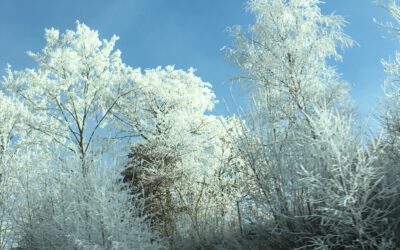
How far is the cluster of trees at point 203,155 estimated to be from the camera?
279 inches

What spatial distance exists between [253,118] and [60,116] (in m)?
15.7

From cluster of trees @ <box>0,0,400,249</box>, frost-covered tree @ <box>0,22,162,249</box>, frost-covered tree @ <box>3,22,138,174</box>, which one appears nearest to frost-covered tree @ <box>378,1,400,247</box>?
cluster of trees @ <box>0,0,400,249</box>

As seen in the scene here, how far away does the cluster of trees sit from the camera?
7.09m

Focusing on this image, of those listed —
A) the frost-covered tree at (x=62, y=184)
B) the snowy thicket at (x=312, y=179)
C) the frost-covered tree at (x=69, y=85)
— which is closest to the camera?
the snowy thicket at (x=312, y=179)

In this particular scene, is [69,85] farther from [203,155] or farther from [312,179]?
[312,179]

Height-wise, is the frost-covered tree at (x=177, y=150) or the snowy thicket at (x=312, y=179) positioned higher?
the frost-covered tree at (x=177, y=150)

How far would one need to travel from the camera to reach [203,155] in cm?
1966

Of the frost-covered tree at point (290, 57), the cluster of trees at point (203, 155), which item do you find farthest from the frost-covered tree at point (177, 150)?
the frost-covered tree at point (290, 57)

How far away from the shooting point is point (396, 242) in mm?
7016

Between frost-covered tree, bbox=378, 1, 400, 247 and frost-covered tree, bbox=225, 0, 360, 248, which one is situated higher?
frost-covered tree, bbox=225, 0, 360, 248

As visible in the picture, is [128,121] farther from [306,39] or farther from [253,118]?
[253,118]

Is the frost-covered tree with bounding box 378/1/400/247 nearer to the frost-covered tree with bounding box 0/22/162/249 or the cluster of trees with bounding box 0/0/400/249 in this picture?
the cluster of trees with bounding box 0/0/400/249

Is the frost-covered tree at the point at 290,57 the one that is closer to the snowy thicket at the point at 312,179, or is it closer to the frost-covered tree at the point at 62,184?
the snowy thicket at the point at 312,179

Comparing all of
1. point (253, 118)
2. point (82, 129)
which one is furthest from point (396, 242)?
point (82, 129)
